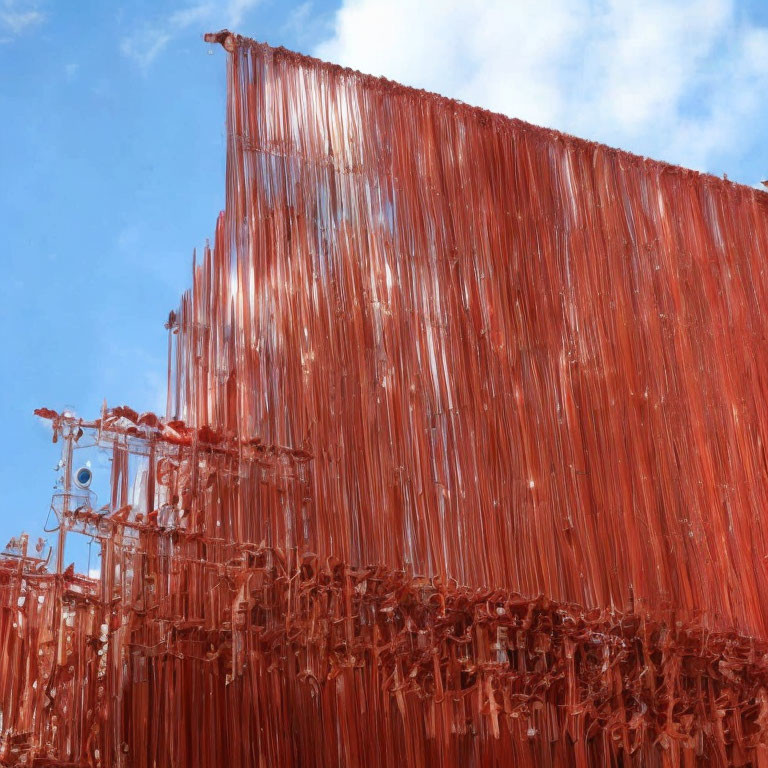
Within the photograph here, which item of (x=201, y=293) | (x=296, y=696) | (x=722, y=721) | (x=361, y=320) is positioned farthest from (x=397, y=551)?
(x=722, y=721)

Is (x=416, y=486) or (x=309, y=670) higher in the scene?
(x=416, y=486)

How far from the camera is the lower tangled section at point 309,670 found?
197 cm

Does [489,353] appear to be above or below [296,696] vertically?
above

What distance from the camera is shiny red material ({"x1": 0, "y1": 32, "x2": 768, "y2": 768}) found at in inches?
80.3

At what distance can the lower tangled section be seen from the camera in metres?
1.97

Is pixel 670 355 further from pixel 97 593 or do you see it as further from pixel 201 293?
pixel 97 593

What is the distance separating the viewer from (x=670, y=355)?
2787 millimetres

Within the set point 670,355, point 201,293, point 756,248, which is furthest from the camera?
point 756,248

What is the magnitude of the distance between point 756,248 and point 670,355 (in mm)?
523

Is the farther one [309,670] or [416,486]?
[416,486]

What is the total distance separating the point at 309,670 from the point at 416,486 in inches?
16.7

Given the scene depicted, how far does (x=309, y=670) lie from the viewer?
2072 millimetres

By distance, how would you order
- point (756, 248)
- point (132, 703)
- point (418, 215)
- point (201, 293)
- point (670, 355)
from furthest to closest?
point (756, 248), point (670, 355), point (418, 215), point (201, 293), point (132, 703)

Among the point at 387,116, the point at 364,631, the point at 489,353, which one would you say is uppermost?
the point at 387,116
